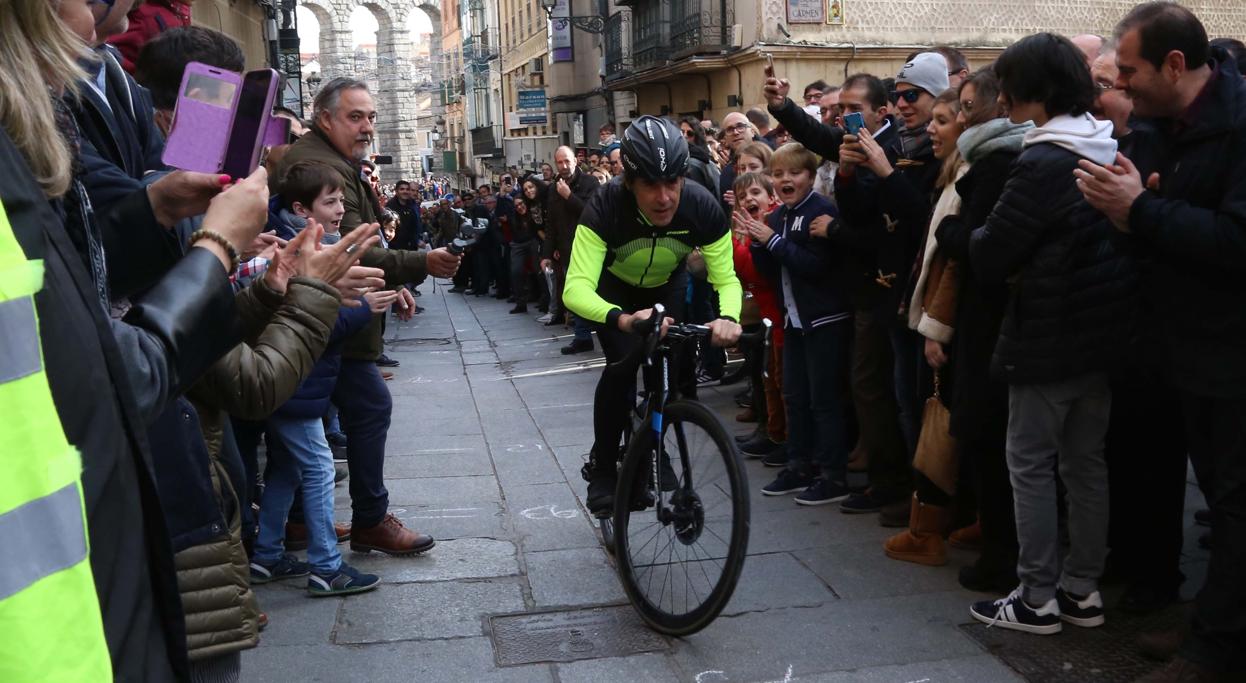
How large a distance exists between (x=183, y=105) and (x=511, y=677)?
235 centimetres

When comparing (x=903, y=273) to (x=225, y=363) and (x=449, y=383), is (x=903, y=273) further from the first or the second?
(x=449, y=383)

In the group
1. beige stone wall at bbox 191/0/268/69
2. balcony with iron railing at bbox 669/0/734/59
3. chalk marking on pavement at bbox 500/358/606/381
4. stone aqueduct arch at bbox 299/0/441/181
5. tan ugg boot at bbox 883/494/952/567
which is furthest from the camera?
stone aqueduct arch at bbox 299/0/441/181

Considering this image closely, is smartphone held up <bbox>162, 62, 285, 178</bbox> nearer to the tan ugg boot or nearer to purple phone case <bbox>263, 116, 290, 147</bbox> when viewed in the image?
purple phone case <bbox>263, 116, 290, 147</bbox>

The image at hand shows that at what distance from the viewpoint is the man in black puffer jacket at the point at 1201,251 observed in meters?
3.54

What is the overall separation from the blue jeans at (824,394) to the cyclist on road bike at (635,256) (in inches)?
44.8

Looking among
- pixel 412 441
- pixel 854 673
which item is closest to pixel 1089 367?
pixel 854 673

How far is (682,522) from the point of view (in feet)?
14.5

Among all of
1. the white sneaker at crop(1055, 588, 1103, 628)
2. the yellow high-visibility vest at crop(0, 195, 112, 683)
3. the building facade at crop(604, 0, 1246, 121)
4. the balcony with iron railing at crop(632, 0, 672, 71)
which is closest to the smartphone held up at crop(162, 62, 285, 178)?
the yellow high-visibility vest at crop(0, 195, 112, 683)

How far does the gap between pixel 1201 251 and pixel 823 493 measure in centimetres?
289

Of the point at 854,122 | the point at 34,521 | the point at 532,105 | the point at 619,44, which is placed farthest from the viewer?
the point at 532,105

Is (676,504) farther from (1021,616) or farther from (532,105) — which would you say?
A: (532,105)

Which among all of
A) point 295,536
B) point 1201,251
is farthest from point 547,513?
point 1201,251

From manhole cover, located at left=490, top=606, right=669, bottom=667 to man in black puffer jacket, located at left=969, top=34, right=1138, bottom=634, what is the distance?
1.35 metres

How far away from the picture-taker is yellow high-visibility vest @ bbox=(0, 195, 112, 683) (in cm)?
114
